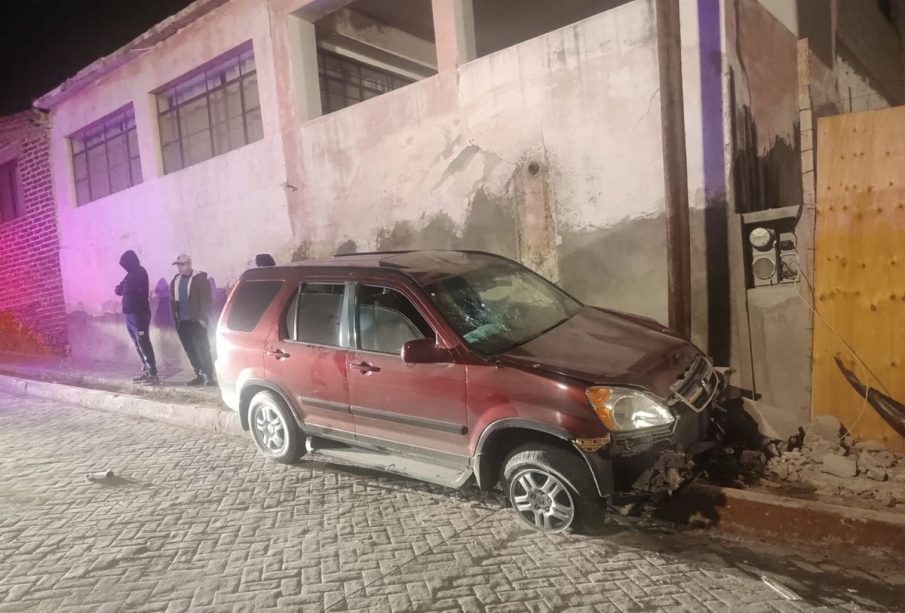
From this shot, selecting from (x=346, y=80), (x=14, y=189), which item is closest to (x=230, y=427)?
(x=346, y=80)

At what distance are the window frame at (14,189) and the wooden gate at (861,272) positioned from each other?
51.4 feet

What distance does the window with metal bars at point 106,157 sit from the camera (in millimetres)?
12195

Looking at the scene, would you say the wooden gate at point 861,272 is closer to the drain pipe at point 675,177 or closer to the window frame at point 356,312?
the drain pipe at point 675,177

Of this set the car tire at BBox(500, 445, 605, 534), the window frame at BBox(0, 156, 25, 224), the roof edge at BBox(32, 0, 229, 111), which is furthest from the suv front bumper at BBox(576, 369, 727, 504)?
the window frame at BBox(0, 156, 25, 224)

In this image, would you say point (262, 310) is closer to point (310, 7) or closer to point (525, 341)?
point (525, 341)

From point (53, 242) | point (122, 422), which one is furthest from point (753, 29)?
point (53, 242)

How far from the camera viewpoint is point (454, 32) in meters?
7.26

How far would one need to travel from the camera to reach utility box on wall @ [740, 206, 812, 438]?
509 centimetres

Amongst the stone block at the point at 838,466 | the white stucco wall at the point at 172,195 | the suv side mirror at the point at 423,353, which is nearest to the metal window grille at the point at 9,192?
the white stucco wall at the point at 172,195

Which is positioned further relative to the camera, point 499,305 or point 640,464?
point 499,305

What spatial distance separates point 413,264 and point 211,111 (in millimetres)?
7754

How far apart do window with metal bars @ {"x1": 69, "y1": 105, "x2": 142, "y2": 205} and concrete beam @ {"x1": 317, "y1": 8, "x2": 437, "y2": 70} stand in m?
4.80

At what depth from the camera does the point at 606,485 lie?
3.54 meters

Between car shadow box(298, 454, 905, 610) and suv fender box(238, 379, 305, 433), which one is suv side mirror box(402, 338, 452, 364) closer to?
car shadow box(298, 454, 905, 610)
